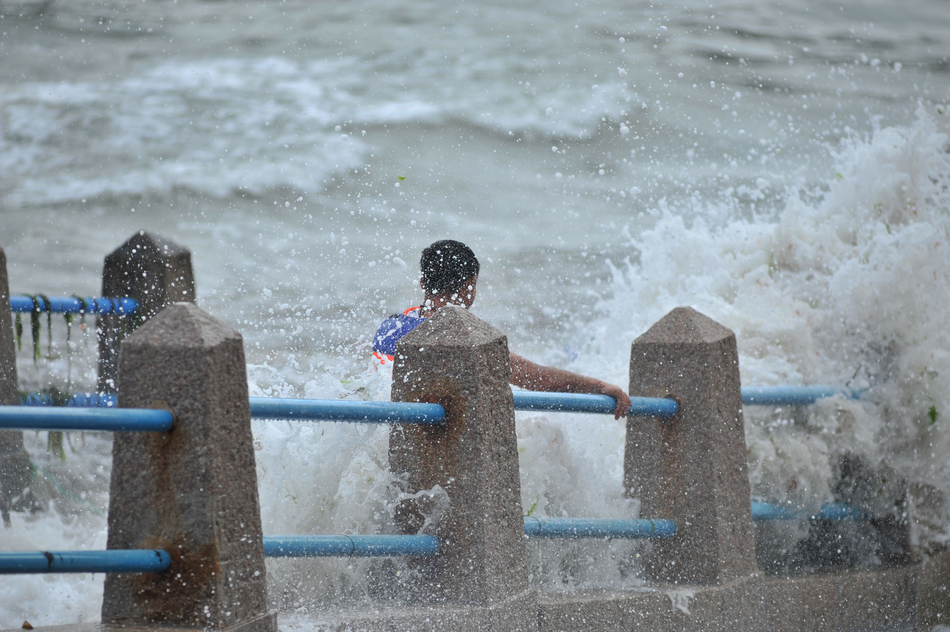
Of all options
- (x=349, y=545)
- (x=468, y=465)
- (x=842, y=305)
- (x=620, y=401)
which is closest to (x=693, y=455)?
(x=620, y=401)

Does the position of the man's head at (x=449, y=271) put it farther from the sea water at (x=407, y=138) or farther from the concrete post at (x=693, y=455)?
A: the sea water at (x=407, y=138)

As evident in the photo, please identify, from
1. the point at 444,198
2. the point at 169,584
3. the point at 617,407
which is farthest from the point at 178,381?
the point at 444,198

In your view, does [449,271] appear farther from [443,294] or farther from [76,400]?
[76,400]

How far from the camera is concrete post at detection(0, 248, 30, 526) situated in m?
5.59

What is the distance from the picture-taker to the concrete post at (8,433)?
559 cm

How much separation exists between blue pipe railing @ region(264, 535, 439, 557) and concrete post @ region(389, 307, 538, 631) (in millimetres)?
98

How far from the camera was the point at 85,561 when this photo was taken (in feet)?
7.93

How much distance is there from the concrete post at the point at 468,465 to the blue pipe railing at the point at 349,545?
3.8 inches

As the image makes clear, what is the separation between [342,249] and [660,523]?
19.6 metres

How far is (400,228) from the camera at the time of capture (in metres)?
24.4

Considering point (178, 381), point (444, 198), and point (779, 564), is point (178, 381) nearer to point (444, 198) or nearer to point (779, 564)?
point (779, 564)

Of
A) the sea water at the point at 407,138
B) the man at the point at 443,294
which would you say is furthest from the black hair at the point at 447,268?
the sea water at the point at 407,138

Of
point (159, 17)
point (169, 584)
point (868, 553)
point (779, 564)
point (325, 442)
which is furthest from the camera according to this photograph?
point (159, 17)

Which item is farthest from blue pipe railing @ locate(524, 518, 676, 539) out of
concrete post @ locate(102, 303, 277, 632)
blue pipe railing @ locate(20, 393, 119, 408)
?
blue pipe railing @ locate(20, 393, 119, 408)
